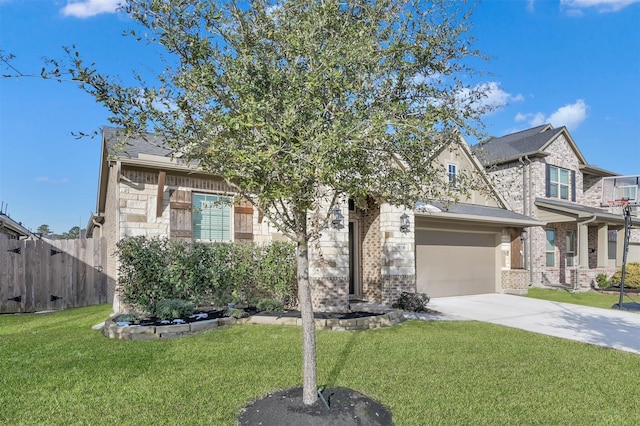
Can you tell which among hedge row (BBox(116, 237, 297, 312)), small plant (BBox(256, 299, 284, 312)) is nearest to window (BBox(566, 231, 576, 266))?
hedge row (BBox(116, 237, 297, 312))

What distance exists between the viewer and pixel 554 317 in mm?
9336

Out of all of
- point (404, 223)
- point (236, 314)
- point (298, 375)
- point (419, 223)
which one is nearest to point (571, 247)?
point (419, 223)

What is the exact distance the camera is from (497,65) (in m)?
4.41

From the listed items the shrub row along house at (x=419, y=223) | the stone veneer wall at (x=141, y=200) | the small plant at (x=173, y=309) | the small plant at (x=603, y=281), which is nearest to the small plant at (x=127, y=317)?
the small plant at (x=173, y=309)

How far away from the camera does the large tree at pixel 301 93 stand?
313 cm

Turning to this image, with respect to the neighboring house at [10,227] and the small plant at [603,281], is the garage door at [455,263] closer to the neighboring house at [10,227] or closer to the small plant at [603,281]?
the small plant at [603,281]

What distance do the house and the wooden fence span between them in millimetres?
637

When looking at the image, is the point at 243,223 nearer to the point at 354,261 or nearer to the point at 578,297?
the point at 354,261

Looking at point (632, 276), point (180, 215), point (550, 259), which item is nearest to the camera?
point (180, 215)

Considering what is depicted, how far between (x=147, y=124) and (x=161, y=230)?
581 cm

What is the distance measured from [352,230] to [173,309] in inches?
222

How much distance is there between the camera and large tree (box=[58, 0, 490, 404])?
3.13m

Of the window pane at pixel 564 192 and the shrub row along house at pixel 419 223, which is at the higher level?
the window pane at pixel 564 192

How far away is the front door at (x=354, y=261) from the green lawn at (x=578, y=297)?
6.71 metres
